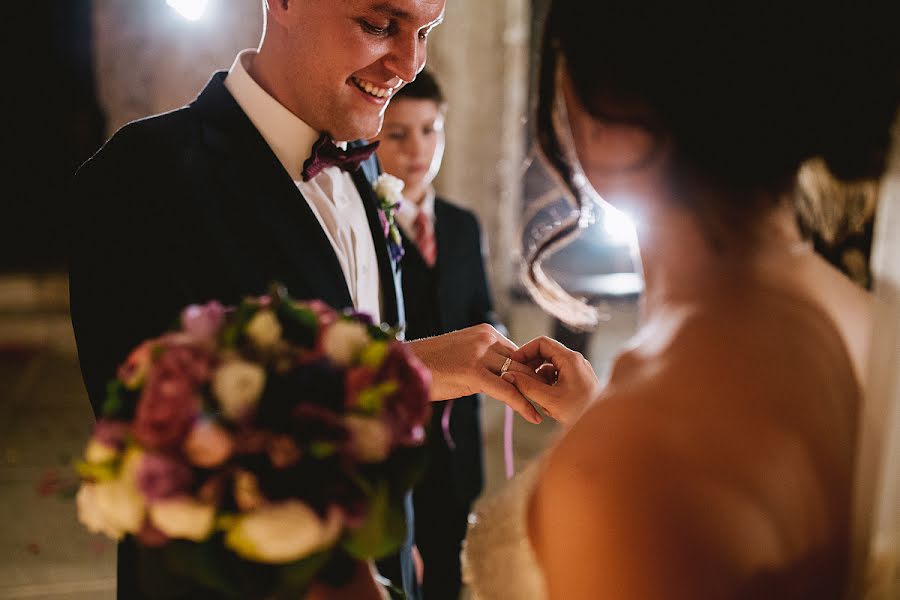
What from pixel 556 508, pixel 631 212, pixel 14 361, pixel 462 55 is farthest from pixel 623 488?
pixel 14 361

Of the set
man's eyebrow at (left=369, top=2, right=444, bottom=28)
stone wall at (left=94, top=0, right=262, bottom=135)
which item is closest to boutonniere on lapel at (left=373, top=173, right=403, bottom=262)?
man's eyebrow at (left=369, top=2, right=444, bottom=28)

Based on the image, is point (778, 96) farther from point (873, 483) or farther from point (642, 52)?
point (873, 483)

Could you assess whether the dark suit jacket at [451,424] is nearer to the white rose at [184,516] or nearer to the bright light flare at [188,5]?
the bright light flare at [188,5]

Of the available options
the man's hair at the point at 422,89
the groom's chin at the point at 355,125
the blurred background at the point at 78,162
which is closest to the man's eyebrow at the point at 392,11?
the groom's chin at the point at 355,125

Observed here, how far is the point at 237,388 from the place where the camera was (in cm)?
90

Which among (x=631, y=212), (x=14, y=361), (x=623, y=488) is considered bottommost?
(x=14, y=361)

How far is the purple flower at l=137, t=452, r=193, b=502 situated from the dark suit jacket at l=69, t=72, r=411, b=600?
558mm

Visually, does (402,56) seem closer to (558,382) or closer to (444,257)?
(558,382)

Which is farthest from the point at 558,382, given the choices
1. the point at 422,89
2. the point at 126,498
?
the point at 422,89

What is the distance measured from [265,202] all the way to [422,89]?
150cm

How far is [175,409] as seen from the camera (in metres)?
0.89

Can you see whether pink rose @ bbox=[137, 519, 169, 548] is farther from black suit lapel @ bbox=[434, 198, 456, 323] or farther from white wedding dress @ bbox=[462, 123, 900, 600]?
black suit lapel @ bbox=[434, 198, 456, 323]

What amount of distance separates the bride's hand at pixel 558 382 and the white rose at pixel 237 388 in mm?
875

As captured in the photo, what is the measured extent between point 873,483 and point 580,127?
26.2 inches
